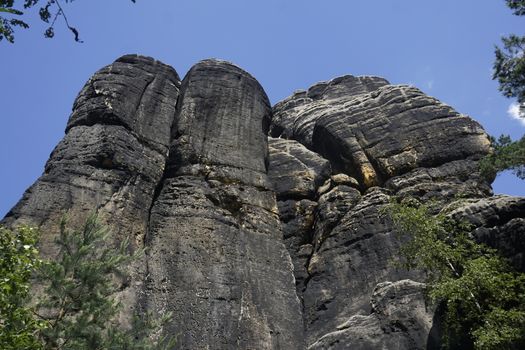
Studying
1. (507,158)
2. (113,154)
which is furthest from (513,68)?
(113,154)

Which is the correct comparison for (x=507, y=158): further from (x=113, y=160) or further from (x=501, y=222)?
(x=113, y=160)

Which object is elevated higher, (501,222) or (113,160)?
(113,160)

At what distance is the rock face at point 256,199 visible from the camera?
17766mm

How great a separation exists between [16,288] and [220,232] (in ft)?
37.5

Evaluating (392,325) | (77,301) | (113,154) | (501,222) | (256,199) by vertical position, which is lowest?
(77,301)

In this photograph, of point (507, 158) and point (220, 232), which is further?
point (220, 232)

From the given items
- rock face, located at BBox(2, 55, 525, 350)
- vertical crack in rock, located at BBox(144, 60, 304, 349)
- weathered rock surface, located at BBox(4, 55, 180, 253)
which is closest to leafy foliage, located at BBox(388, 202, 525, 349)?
rock face, located at BBox(2, 55, 525, 350)

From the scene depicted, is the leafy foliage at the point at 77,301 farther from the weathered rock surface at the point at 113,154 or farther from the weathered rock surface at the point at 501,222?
the weathered rock surface at the point at 501,222

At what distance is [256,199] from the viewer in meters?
23.3

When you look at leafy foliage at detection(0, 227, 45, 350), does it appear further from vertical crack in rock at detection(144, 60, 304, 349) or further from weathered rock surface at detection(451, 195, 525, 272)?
weathered rock surface at detection(451, 195, 525, 272)

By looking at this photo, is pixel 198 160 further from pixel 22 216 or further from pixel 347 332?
pixel 347 332

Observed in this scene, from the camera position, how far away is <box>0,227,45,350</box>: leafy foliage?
9.87 m

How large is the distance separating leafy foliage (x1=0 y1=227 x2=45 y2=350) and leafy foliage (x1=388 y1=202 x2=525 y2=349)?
9127 mm

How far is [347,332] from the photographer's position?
52.7 ft
